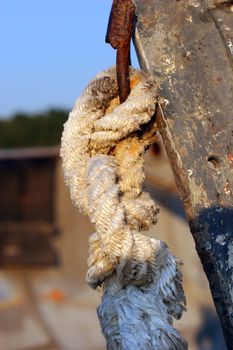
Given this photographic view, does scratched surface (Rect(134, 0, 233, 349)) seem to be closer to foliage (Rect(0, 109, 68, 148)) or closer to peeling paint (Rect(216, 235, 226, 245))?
peeling paint (Rect(216, 235, 226, 245))

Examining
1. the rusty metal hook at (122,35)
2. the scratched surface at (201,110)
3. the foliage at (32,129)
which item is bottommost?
the scratched surface at (201,110)

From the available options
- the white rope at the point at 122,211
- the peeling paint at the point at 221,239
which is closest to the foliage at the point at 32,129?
the white rope at the point at 122,211

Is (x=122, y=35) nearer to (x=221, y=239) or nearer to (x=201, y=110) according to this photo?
(x=201, y=110)

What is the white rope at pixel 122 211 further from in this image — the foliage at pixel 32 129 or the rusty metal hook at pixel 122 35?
the foliage at pixel 32 129

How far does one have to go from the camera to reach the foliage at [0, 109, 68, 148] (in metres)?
13.8

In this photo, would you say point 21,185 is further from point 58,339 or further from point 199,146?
point 199,146

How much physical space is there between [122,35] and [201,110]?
16cm

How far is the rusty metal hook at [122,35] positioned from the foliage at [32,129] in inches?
471

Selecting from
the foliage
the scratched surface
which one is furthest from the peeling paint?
the foliage

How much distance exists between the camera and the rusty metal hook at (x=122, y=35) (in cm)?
117

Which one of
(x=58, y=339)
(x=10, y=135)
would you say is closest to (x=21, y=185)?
(x=58, y=339)

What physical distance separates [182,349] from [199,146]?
0.82 feet

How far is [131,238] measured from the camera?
3.70 feet

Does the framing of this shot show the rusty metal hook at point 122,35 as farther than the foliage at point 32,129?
No
